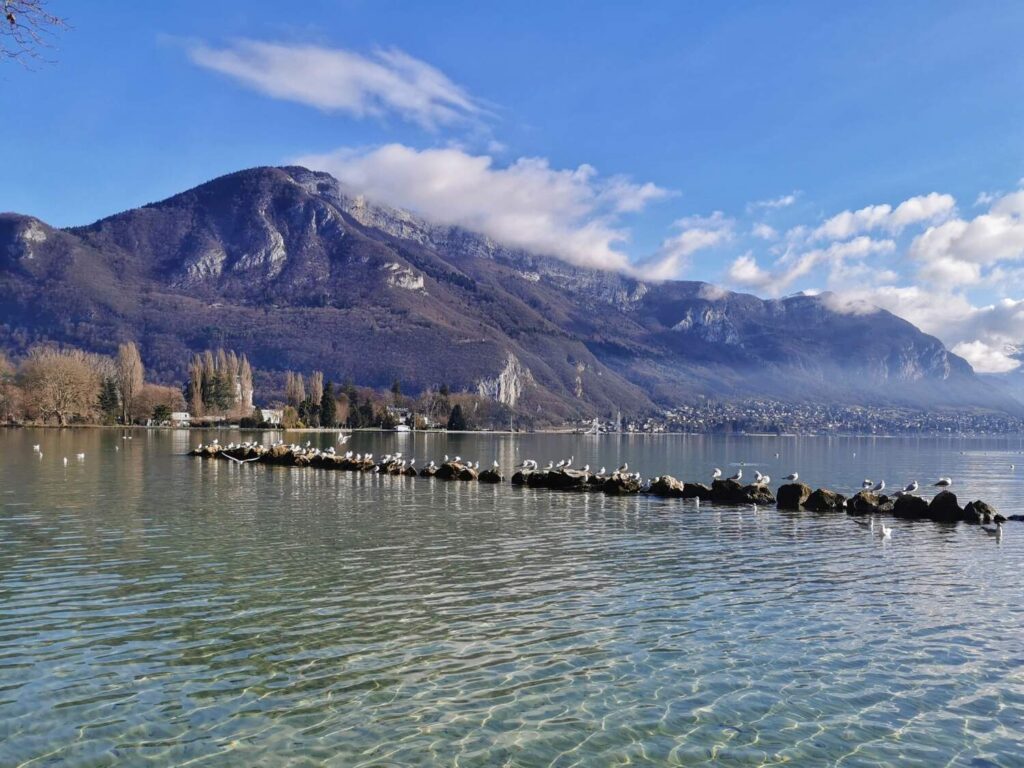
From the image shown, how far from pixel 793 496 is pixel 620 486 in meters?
10.4

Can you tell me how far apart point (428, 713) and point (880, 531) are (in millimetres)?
26646

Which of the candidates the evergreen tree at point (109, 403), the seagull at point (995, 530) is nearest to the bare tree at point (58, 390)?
the evergreen tree at point (109, 403)

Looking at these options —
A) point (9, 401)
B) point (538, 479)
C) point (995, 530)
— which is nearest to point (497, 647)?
point (995, 530)

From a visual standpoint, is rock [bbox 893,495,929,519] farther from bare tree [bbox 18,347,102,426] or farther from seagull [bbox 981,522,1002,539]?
bare tree [bbox 18,347,102,426]

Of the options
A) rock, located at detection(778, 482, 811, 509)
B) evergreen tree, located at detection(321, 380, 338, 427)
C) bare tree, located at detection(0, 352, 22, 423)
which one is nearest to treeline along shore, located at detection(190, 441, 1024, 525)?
rock, located at detection(778, 482, 811, 509)

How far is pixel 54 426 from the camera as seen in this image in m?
158

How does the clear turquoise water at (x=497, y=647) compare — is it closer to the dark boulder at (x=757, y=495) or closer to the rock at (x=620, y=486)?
the dark boulder at (x=757, y=495)

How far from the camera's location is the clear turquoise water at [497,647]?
1042 centimetres

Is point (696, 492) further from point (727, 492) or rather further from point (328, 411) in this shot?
point (328, 411)

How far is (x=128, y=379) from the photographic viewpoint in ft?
600

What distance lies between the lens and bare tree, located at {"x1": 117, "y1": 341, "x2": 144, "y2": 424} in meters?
181

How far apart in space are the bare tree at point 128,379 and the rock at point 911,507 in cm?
17832

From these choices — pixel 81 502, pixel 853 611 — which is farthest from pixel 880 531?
pixel 81 502

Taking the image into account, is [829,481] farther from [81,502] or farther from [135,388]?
[135,388]
